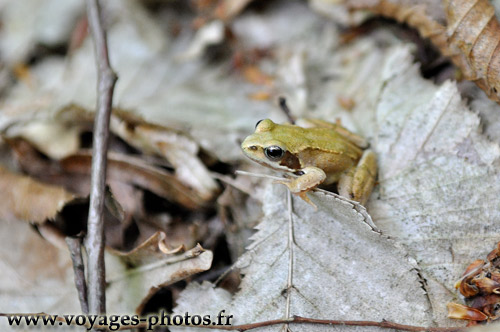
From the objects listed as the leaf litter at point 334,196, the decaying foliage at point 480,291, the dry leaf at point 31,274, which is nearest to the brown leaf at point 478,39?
the leaf litter at point 334,196

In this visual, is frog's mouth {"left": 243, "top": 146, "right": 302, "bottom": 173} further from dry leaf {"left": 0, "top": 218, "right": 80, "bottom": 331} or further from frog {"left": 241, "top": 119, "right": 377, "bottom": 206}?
dry leaf {"left": 0, "top": 218, "right": 80, "bottom": 331}

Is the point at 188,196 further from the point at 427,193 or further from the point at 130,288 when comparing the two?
the point at 427,193

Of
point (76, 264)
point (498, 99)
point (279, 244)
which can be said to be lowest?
point (76, 264)

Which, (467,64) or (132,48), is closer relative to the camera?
(467,64)

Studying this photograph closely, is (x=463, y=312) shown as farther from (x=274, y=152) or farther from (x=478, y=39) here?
(x=478, y=39)

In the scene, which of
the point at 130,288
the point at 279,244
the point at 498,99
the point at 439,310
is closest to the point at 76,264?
the point at 130,288

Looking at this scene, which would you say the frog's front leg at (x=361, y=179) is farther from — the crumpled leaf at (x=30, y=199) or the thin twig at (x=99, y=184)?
the crumpled leaf at (x=30, y=199)

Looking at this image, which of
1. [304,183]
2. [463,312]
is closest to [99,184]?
[304,183]
